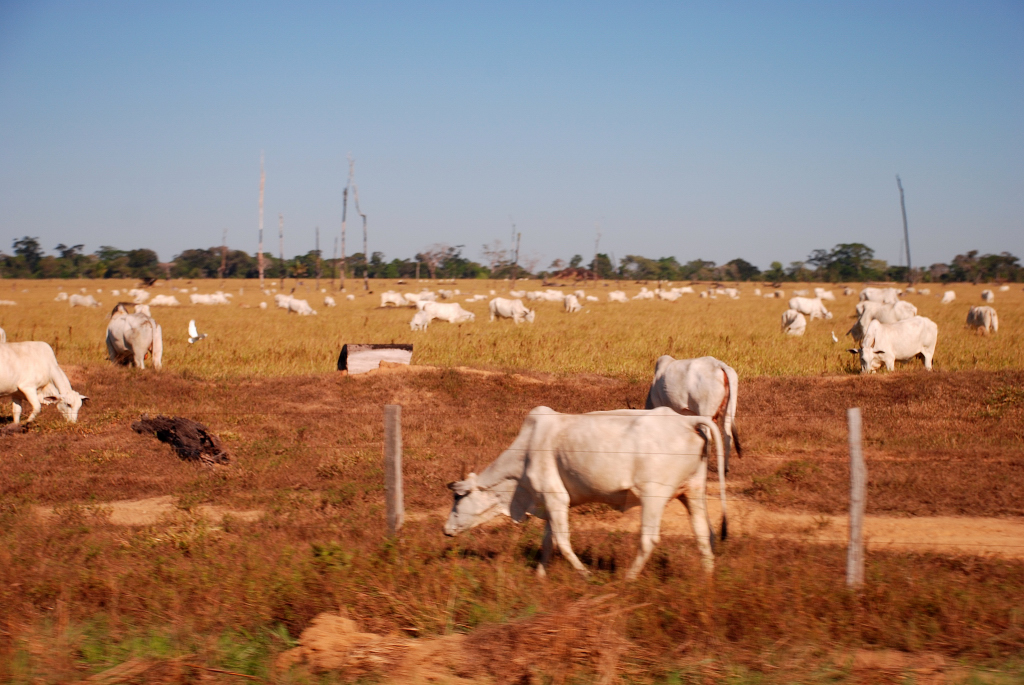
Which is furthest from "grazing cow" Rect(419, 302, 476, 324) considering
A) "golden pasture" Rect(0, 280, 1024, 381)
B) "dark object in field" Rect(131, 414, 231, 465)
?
"dark object in field" Rect(131, 414, 231, 465)

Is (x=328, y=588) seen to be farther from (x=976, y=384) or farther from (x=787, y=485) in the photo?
(x=976, y=384)

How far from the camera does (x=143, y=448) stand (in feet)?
34.8

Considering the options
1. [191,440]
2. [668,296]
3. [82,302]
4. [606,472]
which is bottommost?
[191,440]

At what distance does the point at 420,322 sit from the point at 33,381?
17413 mm

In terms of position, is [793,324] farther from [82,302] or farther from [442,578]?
[82,302]

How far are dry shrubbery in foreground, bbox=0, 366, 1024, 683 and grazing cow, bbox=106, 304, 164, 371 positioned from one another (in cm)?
677

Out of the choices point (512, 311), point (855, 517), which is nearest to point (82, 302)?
point (512, 311)

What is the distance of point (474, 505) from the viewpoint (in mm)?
6195

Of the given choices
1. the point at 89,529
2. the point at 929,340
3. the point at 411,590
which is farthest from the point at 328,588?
the point at 929,340

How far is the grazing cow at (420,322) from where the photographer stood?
93.2 ft

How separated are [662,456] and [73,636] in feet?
13.4

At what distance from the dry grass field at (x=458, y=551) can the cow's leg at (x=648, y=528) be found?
26 centimetres

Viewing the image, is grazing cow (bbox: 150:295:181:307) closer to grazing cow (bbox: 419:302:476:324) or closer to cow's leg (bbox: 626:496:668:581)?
grazing cow (bbox: 419:302:476:324)

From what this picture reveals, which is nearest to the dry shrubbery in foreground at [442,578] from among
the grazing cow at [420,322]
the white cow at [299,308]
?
the grazing cow at [420,322]
